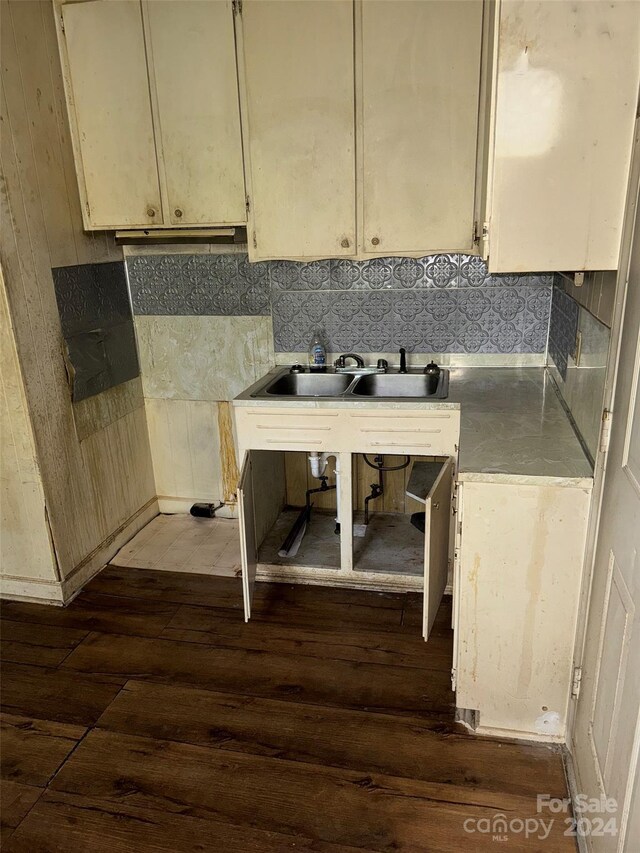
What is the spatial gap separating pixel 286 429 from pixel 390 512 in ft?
3.24

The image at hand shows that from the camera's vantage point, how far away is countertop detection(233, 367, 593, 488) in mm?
1719

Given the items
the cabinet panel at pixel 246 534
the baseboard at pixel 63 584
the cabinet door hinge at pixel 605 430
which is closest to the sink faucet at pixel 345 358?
the cabinet panel at pixel 246 534

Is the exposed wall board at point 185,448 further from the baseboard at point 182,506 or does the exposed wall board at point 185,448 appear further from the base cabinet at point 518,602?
the base cabinet at point 518,602

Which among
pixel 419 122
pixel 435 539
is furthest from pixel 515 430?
pixel 419 122

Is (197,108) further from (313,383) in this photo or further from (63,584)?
(63,584)

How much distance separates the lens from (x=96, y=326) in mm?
2910

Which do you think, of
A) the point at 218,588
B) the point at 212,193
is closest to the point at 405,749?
Answer: the point at 218,588

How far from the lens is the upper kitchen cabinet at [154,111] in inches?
96.4

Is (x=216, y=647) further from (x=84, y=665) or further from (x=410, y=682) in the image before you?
(x=410, y=682)

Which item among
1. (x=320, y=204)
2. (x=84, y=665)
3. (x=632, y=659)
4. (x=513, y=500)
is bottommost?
(x=84, y=665)

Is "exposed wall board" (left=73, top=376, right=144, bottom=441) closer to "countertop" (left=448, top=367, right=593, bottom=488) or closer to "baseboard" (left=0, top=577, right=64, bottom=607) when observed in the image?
"baseboard" (left=0, top=577, right=64, bottom=607)

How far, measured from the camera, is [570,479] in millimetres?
1656

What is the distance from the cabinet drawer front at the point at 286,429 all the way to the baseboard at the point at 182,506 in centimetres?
94

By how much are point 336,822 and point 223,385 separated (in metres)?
2.16
